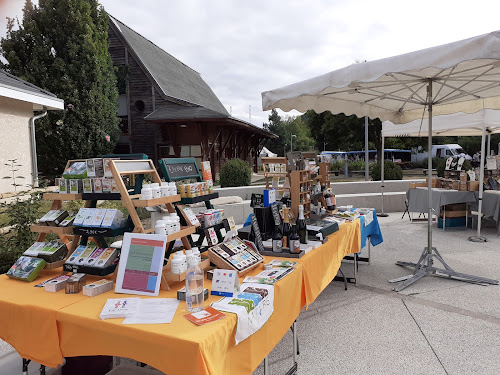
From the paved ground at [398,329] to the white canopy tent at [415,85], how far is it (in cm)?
35

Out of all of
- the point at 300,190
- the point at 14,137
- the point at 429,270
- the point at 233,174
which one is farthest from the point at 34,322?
the point at 233,174

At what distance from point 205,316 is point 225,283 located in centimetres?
37

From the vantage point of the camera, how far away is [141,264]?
223cm

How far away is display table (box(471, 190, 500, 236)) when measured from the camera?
699cm

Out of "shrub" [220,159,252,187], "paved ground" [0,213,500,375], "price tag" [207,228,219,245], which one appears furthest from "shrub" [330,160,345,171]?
"price tag" [207,228,219,245]

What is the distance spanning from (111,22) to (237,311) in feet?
66.0

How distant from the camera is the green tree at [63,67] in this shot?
569 inches

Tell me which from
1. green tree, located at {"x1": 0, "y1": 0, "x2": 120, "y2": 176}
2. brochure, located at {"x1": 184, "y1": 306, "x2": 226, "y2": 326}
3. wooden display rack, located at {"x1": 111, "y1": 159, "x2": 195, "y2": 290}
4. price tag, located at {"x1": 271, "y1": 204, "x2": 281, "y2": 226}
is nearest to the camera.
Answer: brochure, located at {"x1": 184, "y1": 306, "x2": 226, "y2": 326}

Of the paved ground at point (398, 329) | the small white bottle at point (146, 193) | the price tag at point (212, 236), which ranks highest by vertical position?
the small white bottle at point (146, 193)

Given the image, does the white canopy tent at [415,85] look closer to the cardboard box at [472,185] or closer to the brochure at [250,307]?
the cardboard box at [472,185]

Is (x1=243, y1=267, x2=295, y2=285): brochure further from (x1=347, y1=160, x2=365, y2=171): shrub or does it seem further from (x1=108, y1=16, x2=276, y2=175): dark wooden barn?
(x1=347, y1=160, x2=365, y2=171): shrub

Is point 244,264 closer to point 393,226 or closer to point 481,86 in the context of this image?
point 481,86

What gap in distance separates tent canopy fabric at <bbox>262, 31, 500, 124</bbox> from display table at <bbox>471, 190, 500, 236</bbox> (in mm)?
2335

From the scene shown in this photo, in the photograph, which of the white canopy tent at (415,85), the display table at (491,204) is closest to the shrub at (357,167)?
the display table at (491,204)
